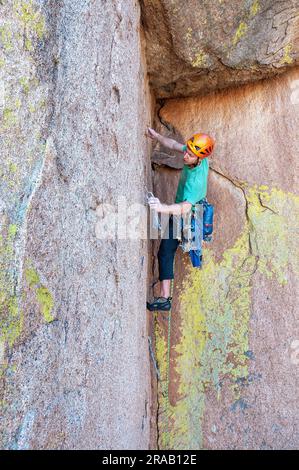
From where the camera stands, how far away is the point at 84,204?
2.61m

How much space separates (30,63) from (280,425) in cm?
471

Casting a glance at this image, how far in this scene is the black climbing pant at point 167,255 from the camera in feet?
16.0

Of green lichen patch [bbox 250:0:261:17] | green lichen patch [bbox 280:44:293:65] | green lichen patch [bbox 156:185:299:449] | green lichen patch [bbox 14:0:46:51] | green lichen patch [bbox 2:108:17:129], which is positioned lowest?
green lichen patch [bbox 156:185:299:449]

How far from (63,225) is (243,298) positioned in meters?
3.37

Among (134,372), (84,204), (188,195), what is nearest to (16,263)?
(84,204)

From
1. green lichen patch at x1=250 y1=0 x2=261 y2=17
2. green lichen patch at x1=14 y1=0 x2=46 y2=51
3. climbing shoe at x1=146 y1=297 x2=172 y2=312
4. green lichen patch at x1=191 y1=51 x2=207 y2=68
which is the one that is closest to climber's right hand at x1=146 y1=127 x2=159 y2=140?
green lichen patch at x1=191 y1=51 x2=207 y2=68

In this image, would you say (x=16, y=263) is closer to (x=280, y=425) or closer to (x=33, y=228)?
(x=33, y=228)

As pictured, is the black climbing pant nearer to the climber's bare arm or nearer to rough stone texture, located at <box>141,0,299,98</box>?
the climber's bare arm

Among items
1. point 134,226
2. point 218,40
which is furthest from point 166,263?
point 218,40

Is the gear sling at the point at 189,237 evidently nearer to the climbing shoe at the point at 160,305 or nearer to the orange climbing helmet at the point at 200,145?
the climbing shoe at the point at 160,305

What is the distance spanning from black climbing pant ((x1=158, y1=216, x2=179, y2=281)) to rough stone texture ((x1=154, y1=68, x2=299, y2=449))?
40 centimetres

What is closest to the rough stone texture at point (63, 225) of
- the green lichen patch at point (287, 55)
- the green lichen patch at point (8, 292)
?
the green lichen patch at point (8, 292)

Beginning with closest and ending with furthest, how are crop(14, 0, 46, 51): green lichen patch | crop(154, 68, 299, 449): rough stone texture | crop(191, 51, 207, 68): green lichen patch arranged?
1. crop(14, 0, 46, 51): green lichen patch
2. crop(191, 51, 207, 68): green lichen patch
3. crop(154, 68, 299, 449): rough stone texture

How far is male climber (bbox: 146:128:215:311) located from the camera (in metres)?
4.30
